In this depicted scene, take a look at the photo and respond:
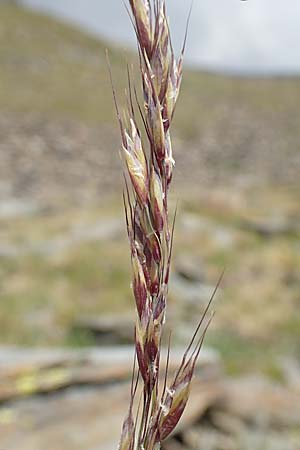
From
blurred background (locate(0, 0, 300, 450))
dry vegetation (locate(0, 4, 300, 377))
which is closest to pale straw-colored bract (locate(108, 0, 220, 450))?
blurred background (locate(0, 0, 300, 450))

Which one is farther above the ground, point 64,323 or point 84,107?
point 84,107

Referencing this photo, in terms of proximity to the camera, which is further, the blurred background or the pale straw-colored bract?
the blurred background

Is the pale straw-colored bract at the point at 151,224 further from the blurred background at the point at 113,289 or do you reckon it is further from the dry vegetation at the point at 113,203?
the dry vegetation at the point at 113,203

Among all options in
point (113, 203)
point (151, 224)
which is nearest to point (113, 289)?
point (113, 203)

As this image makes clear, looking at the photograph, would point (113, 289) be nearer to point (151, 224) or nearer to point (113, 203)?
point (113, 203)

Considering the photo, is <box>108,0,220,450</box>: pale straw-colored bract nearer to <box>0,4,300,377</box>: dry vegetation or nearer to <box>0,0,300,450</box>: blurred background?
<box>0,0,300,450</box>: blurred background

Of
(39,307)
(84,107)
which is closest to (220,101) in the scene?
(84,107)

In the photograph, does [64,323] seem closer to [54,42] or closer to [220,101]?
[220,101]

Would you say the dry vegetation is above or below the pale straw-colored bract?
below
